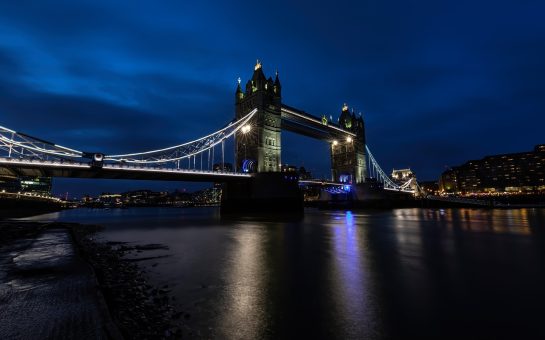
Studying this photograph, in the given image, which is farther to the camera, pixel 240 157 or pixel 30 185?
pixel 30 185

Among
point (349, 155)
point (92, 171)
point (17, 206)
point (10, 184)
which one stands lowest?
point (17, 206)

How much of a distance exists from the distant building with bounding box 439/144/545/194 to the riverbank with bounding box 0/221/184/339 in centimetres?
16407

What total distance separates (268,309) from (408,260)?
7.43 metres

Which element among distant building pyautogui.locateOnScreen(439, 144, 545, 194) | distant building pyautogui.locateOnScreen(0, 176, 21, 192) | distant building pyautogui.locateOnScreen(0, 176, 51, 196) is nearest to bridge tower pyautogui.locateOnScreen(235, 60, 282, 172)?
distant building pyautogui.locateOnScreen(0, 176, 21, 192)

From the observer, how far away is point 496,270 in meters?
9.42

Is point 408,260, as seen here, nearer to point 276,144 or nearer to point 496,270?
point 496,270

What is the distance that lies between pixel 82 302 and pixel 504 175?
182 m

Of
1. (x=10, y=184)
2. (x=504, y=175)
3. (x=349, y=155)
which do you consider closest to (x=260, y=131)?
(x=349, y=155)

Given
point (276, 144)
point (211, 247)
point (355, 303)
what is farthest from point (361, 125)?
point (355, 303)

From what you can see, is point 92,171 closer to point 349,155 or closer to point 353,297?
point 353,297

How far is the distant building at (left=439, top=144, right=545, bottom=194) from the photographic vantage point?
13312cm

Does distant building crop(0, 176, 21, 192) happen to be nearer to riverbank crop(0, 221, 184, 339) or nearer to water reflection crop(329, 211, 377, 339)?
riverbank crop(0, 221, 184, 339)

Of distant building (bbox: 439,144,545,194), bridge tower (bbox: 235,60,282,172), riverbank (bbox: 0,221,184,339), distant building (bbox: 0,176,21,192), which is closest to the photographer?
riverbank (bbox: 0,221,184,339)

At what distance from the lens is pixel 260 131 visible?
57.5m
